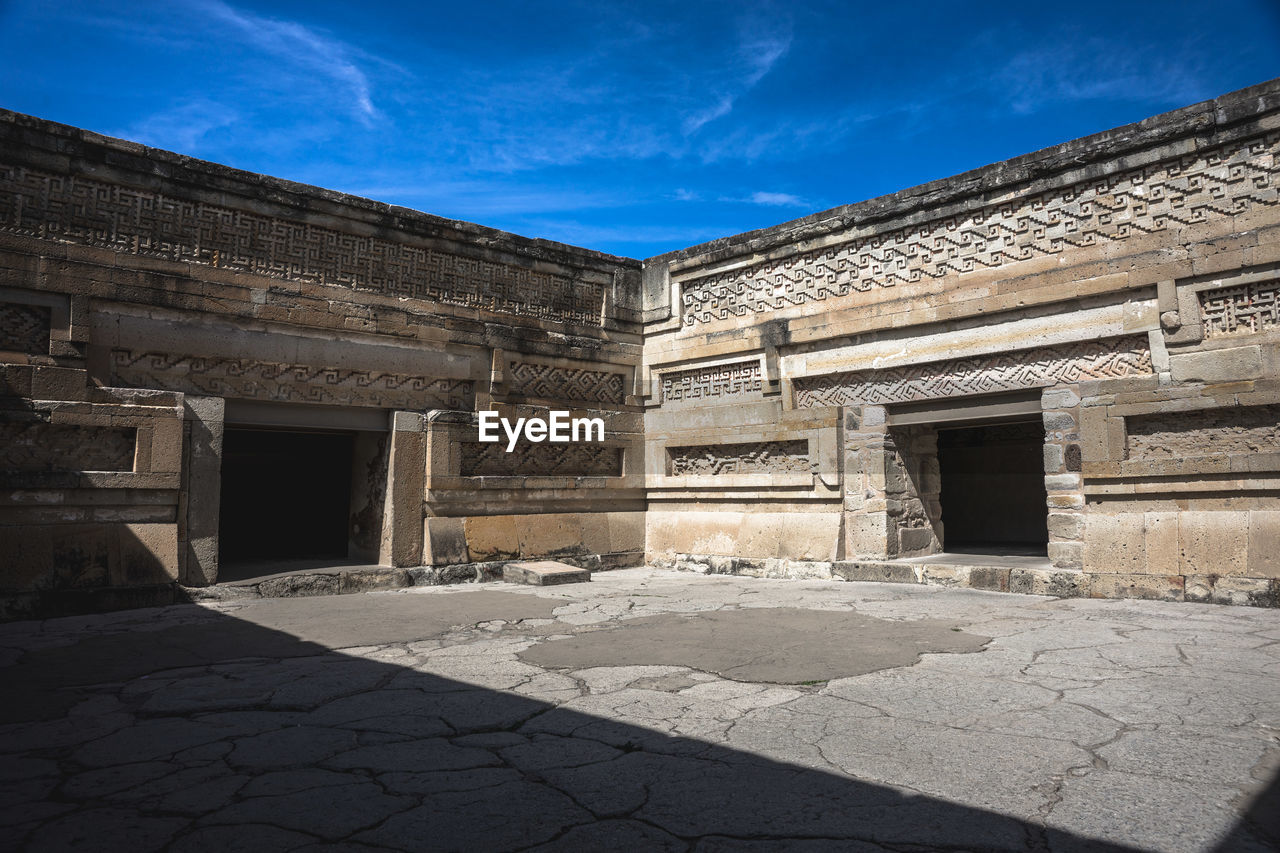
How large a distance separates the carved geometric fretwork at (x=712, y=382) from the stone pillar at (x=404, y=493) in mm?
2617

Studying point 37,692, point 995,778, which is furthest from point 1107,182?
point 37,692

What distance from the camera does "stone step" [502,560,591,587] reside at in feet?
20.9

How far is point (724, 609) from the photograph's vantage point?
4.87 metres

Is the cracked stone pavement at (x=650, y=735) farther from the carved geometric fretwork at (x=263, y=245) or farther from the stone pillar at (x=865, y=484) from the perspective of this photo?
the carved geometric fretwork at (x=263, y=245)

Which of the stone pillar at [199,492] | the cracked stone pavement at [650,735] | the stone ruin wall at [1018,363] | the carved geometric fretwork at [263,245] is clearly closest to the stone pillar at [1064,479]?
the stone ruin wall at [1018,363]

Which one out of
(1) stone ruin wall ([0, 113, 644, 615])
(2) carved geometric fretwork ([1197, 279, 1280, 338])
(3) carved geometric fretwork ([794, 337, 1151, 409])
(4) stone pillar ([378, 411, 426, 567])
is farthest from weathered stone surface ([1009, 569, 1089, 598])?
(4) stone pillar ([378, 411, 426, 567])

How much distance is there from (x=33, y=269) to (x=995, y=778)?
5978 millimetres

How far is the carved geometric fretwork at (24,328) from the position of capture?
5.01 meters

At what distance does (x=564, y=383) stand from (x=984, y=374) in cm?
371

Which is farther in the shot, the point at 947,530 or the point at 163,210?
the point at 947,530

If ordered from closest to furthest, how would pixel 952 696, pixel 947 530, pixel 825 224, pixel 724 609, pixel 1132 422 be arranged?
1. pixel 952 696
2. pixel 724 609
3. pixel 1132 422
4. pixel 825 224
5. pixel 947 530

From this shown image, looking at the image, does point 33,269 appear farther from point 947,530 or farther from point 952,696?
point 947,530

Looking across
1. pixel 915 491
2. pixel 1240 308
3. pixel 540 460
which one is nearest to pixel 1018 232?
pixel 1240 308

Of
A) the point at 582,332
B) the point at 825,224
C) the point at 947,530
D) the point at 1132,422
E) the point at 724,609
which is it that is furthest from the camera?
the point at 947,530
